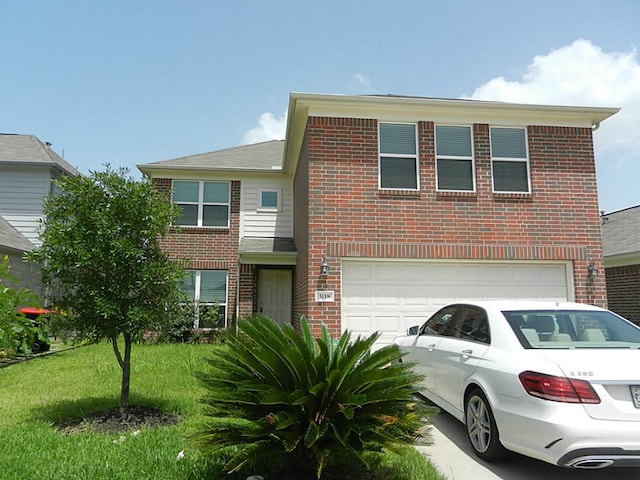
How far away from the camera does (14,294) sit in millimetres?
5652

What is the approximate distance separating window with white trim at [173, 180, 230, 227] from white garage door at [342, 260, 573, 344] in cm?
695

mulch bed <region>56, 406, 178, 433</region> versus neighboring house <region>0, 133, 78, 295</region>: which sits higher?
neighboring house <region>0, 133, 78, 295</region>

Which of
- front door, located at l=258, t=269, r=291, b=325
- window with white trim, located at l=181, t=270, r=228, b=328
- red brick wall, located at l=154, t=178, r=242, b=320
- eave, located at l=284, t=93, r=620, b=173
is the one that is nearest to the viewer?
eave, located at l=284, t=93, r=620, b=173

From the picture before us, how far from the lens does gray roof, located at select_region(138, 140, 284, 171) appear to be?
14.6 m

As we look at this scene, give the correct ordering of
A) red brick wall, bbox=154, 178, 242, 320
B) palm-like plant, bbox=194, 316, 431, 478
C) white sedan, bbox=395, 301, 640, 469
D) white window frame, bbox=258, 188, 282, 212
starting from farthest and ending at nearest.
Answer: white window frame, bbox=258, 188, 282, 212 → red brick wall, bbox=154, 178, 242, 320 → white sedan, bbox=395, 301, 640, 469 → palm-like plant, bbox=194, 316, 431, 478

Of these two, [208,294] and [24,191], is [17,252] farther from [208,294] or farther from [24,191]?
[208,294]

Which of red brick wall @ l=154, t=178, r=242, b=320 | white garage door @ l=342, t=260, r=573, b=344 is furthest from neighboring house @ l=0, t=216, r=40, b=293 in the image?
white garage door @ l=342, t=260, r=573, b=344

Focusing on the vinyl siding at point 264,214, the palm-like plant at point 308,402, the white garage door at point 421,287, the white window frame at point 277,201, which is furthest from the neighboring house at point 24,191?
the palm-like plant at point 308,402

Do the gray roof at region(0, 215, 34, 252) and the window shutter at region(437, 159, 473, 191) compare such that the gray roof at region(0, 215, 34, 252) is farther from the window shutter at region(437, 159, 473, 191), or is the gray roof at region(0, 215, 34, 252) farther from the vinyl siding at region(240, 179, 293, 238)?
the window shutter at region(437, 159, 473, 191)

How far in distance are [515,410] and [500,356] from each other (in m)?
0.53

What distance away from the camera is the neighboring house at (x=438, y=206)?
358 inches

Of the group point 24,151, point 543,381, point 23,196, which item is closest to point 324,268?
point 543,381

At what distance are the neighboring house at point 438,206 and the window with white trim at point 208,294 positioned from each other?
486 cm

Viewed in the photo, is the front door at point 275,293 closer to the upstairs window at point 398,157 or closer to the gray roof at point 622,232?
the upstairs window at point 398,157
